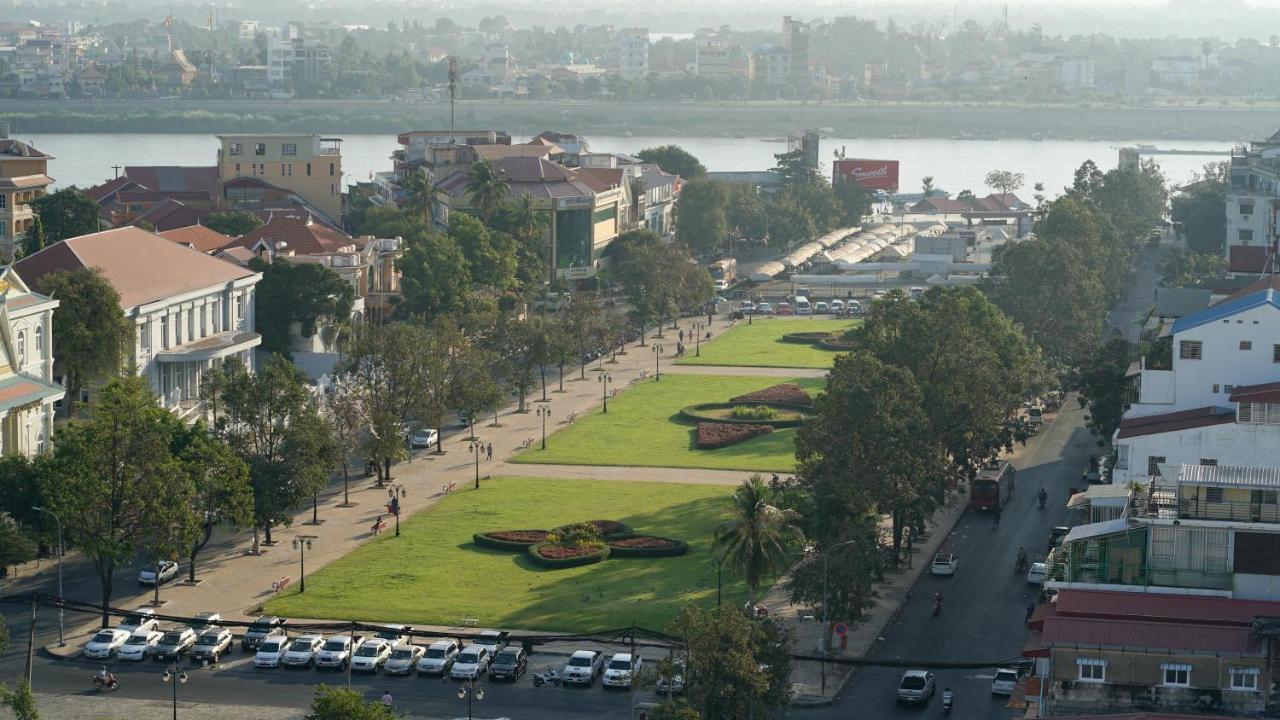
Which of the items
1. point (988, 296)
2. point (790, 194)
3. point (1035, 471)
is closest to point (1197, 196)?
point (790, 194)

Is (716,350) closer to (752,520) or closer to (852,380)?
(852,380)

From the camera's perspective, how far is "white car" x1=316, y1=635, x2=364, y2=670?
162ft

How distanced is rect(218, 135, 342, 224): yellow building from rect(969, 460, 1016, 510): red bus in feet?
201

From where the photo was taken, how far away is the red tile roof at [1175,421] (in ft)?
171

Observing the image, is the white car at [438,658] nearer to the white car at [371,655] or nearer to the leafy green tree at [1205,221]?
the white car at [371,655]

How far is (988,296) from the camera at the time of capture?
94438 mm

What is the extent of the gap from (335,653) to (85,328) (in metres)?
25.6

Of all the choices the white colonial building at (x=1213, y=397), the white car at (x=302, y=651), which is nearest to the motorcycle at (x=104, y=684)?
the white car at (x=302, y=651)

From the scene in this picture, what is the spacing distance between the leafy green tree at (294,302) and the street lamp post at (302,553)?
25429 mm

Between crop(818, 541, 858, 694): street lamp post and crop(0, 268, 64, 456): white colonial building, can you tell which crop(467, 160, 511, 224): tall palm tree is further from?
crop(818, 541, 858, 694): street lamp post

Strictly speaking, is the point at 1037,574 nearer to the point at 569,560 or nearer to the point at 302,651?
the point at 569,560

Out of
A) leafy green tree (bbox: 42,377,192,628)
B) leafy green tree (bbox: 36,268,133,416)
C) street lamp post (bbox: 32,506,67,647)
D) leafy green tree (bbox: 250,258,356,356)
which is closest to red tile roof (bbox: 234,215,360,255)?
leafy green tree (bbox: 250,258,356,356)

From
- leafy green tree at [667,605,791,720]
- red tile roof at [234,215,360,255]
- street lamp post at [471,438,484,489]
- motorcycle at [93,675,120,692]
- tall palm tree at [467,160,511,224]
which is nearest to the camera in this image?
leafy green tree at [667,605,791,720]

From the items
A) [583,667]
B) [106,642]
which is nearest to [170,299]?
[106,642]
